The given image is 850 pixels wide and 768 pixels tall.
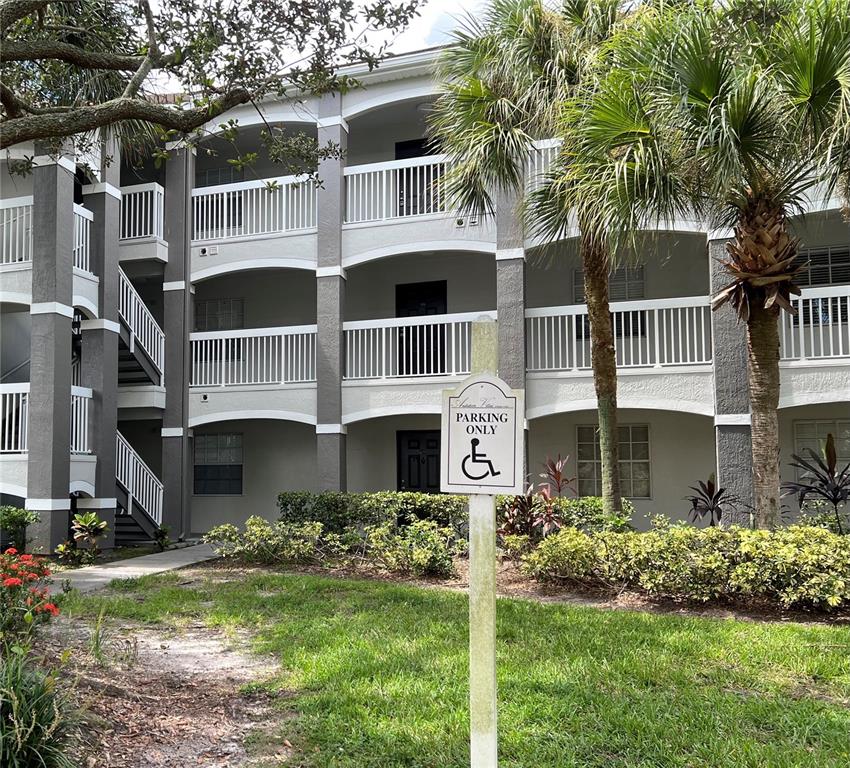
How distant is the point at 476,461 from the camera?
3268mm

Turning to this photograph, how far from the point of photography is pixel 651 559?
27.7 ft

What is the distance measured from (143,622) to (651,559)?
548cm

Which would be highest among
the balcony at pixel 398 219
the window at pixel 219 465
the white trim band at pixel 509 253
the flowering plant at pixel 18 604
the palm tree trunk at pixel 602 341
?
the balcony at pixel 398 219

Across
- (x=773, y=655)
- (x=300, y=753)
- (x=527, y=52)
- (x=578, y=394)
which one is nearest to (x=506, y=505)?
(x=578, y=394)

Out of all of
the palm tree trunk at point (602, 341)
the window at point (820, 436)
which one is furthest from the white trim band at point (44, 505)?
the window at point (820, 436)

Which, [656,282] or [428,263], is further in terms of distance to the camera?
[428,263]

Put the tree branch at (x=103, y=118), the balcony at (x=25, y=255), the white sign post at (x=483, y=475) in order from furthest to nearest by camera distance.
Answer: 1. the balcony at (x=25, y=255)
2. the tree branch at (x=103, y=118)
3. the white sign post at (x=483, y=475)

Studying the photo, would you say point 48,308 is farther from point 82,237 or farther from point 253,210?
point 253,210

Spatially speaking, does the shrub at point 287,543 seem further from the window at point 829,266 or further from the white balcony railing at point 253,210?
the window at point 829,266

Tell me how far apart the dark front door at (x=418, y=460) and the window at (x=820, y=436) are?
22.5 ft

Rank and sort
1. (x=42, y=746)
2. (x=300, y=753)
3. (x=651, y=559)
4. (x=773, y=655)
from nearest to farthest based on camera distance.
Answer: (x=42, y=746) < (x=300, y=753) < (x=773, y=655) < (x=651, y=559)

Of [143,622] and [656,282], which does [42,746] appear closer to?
[143,622]

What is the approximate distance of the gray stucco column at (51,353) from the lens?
1215 cm

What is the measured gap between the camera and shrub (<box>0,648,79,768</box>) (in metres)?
3.61
